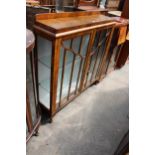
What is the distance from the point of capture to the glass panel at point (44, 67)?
1.20 meters

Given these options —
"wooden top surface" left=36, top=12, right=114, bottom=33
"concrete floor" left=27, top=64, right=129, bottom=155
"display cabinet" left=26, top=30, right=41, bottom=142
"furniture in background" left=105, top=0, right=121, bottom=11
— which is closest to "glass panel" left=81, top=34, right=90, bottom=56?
"wooden top surface" left=36, top=12, right=114, bottom=33

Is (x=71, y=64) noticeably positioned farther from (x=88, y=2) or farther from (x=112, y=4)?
(x=112, y=4)

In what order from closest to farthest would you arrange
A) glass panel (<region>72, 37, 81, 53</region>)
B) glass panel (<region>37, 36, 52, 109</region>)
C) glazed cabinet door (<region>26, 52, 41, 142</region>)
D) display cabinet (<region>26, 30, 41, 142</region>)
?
display cabinet (<region>26, 30, 41, 142</region>), glazed cabinet door (<region>26, 52, 41, 142</region>), glass panel (<region>37, 36, 52, 109</region>), glass panel (<region>72, 37, 81, 53</region>)

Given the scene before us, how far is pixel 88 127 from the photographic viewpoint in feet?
5.44

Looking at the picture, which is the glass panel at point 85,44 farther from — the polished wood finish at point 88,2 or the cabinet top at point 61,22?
the polished wood finish at point 88,2

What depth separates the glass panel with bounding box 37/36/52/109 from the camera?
3.93 feet

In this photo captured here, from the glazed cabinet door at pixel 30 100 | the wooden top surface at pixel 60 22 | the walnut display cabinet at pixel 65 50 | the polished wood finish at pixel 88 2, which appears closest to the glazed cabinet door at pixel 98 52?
the walnut display cabinet at pixel 65 50

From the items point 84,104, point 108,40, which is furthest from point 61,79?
point 108,40

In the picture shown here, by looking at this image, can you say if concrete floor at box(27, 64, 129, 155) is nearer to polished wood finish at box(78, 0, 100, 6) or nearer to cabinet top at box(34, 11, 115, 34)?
cabinet top at box(34, 11, 115, 34)

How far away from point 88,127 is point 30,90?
0.82 m
